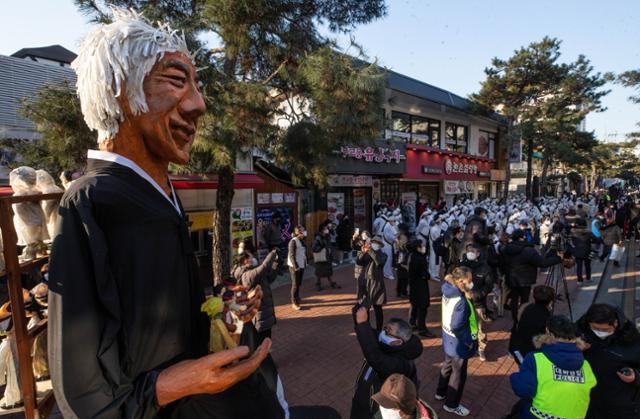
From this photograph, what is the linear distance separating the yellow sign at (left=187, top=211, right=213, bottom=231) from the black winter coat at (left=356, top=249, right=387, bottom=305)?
454cm

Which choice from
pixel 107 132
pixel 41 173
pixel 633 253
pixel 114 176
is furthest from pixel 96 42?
pixel 633 253

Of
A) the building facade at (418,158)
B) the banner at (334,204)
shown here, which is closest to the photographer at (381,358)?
the building facade at (418,158)

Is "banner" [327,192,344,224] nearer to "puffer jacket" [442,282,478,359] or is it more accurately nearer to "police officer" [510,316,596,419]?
"puffer jacket" [442,282,478,359]

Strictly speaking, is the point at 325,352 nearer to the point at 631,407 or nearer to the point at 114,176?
the point at 631,407

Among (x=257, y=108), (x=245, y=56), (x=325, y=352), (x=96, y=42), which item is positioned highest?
(x=245, y=56)

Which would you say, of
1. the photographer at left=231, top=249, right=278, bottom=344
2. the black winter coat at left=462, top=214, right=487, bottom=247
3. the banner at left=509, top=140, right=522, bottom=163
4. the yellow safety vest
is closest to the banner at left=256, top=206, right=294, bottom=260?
the photographer at left=231, top=249, right=278, bottom=344

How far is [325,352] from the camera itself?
536cm

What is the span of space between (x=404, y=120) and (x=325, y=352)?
13740 millimetres

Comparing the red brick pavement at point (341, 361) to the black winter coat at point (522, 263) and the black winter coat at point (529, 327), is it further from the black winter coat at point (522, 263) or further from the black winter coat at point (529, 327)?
the black winter coat at point (522, 263)

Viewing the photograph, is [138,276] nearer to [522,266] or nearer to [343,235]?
[522,266]

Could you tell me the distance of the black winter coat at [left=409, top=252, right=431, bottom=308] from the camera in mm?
5684

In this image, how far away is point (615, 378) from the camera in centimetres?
275

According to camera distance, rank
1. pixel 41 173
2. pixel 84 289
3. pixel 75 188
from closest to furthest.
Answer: pixel 84 289, pixel 75 188, pixel 41 173

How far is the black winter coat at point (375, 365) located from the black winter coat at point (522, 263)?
12.4ft
